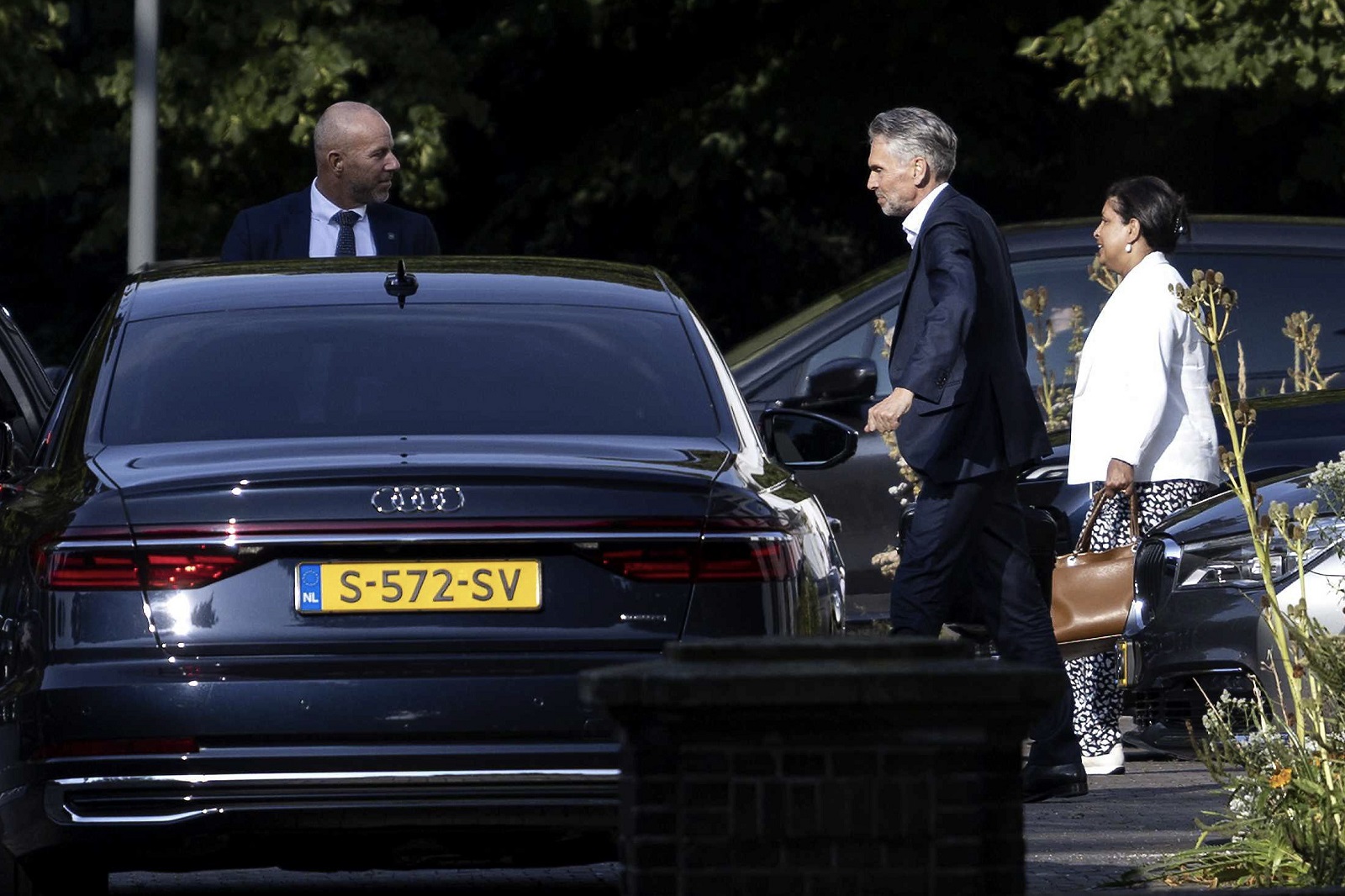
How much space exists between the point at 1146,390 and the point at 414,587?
13.4 ft

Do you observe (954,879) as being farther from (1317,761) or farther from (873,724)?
(1317,761)

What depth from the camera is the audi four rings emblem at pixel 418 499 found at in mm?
5668

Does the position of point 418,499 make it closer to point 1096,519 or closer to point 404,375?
point 404,375

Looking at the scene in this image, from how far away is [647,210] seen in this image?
73.5 ft

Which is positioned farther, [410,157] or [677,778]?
[410,157]

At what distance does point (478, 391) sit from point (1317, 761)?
1987 mm

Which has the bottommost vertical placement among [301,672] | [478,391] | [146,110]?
[301,672]

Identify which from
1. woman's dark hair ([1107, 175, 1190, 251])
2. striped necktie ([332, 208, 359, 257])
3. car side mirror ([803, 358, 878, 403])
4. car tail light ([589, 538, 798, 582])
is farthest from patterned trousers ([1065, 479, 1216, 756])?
car tail light ([589, 538, 798, 582])

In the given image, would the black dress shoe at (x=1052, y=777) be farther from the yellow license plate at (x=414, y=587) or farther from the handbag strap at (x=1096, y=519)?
the yellow license plate at (x=414, y=587)

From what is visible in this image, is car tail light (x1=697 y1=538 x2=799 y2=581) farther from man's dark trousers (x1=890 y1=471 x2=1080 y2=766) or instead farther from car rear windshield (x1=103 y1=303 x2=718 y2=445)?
man's dark trousers (x1=890 y1=471 x2=1080 y2=766)

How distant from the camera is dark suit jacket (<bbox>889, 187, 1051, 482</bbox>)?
7957mm

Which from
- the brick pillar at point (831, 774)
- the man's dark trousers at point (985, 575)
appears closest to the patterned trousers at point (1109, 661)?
the man's dark trousers at point (985, 575)

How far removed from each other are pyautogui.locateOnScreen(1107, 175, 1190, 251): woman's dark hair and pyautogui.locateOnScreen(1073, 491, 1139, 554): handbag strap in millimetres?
831

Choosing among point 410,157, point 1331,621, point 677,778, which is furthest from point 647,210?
point 677,778
